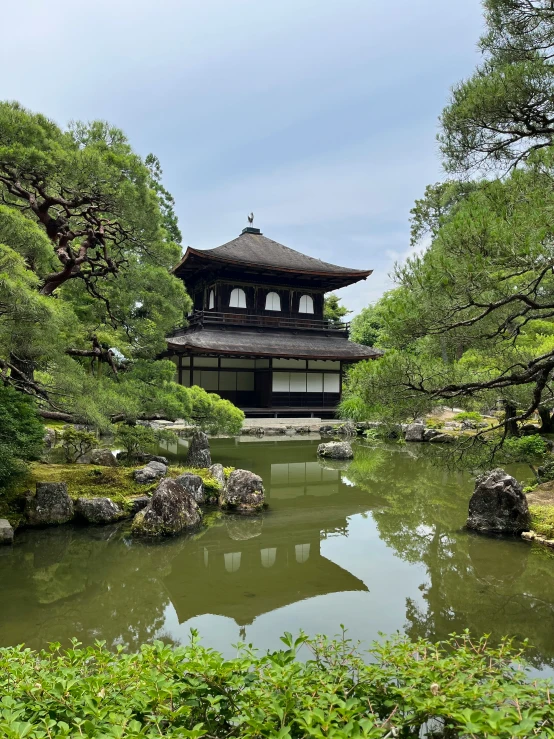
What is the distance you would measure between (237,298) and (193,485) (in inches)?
572

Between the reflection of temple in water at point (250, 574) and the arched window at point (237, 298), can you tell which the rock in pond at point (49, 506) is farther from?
the arched window at point (237, 298)

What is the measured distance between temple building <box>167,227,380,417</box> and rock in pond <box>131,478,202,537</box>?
12.4 meters

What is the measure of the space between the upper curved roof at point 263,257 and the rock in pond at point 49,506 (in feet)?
45.3

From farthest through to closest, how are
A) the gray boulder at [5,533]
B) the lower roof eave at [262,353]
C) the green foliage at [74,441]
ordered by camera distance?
1. the lower roof eave at [262,353]
2. the green foliage at [74,441]
3. the gray boulder at [5,533]

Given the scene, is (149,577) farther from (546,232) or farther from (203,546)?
(546,232)

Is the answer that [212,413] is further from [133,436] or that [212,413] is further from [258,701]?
[258,701]

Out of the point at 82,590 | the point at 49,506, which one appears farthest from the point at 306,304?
the point at 82,590

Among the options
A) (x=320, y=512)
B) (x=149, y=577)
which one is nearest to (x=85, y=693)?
(x=149, y=577)

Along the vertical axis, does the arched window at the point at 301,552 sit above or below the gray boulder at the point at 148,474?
below

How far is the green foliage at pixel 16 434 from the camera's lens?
21.3 ft

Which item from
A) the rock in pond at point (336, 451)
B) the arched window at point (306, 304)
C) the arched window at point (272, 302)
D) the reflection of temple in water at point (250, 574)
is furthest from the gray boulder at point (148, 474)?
the arched window at point (306, 304)

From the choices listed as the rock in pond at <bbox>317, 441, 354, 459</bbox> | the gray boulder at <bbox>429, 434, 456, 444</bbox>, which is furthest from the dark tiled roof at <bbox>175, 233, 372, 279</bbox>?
the rock in pond at <bbox>317, 441, 354, 459</bbox>

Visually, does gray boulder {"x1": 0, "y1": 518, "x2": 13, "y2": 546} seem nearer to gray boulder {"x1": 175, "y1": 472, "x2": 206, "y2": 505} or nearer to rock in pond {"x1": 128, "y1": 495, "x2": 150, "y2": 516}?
rock in pond {"x1": 128, "y1": 495, "x2": 150, "y2": 516}

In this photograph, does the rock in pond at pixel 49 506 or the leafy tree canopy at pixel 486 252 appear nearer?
the leafy tree canopy at pixel 486 252
